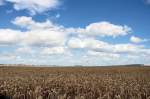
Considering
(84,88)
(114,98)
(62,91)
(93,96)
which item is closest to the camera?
(114,98)

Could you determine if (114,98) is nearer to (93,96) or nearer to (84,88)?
(93,96)

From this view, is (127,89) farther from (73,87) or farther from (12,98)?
(12,98)

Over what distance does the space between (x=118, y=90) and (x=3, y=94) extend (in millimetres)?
6732

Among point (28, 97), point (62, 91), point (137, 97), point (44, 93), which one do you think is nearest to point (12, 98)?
point (28, 97)

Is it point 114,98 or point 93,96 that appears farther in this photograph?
point 93,96

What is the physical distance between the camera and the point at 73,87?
19328 millimetres

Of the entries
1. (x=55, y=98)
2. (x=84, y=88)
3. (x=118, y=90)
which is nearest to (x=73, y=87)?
(x=84, y=88)

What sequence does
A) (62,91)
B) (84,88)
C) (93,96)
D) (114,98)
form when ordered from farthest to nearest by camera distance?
(84,88), (62,91), (93,96), (114,98)

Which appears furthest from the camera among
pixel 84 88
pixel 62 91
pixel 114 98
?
pixel 84 88

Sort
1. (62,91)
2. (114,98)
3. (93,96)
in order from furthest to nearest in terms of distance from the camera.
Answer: (62,91) → (93,96) → (114,98)

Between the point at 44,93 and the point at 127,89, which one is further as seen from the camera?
the point at 127,89

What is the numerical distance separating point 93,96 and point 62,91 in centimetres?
275

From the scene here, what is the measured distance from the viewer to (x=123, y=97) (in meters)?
15.1

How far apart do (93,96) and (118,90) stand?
2.72 metres
